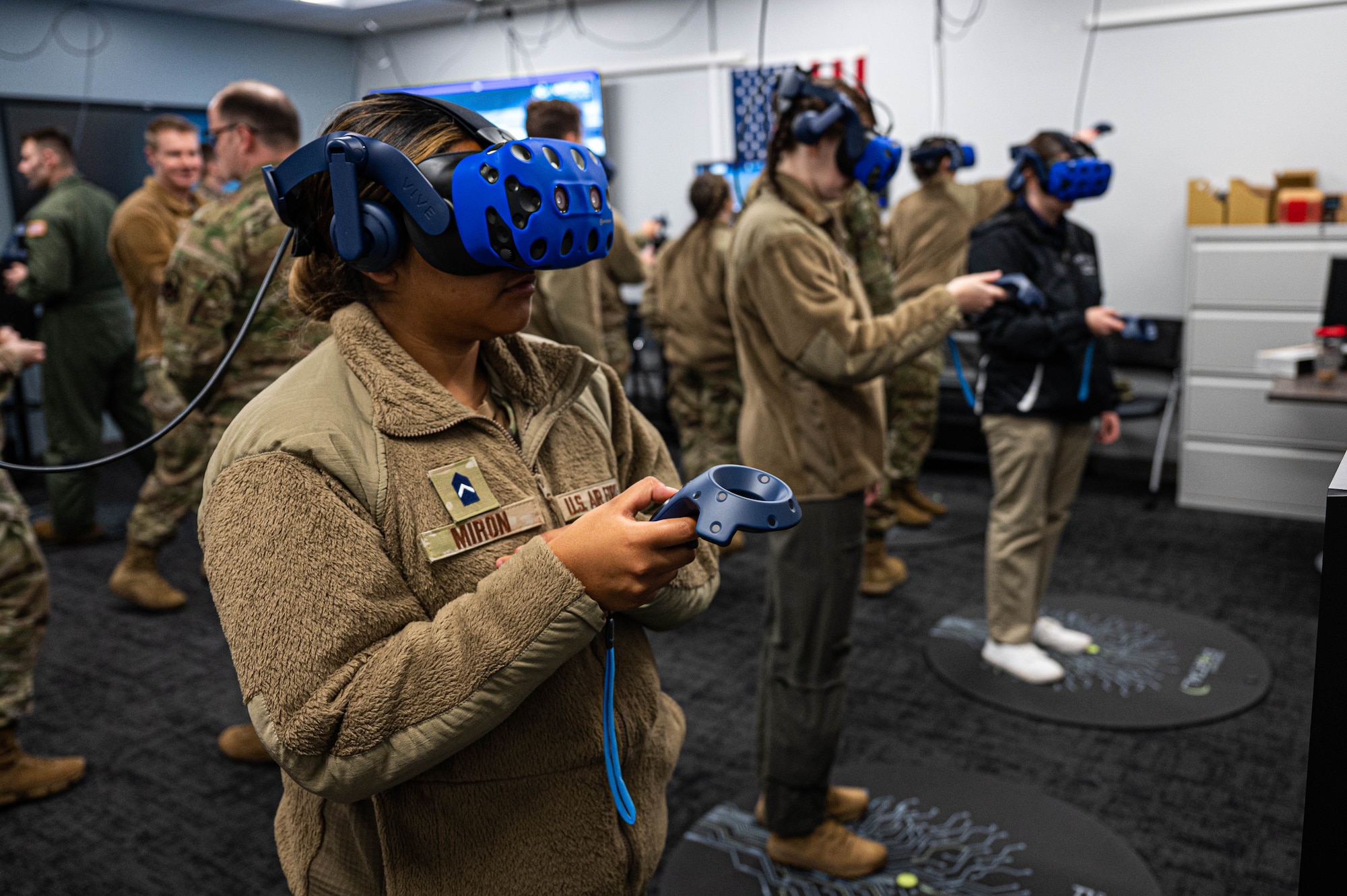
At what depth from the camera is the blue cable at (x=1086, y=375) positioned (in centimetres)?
284

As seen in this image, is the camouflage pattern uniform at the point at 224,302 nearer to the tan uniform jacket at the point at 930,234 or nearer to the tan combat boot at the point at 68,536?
the tan combat boot at the point at 68,536

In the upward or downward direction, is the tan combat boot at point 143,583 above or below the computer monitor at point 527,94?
below

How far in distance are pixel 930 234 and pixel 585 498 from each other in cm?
370

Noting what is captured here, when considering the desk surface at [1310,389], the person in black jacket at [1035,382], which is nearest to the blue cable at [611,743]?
the person in black jacket at [1035,382]

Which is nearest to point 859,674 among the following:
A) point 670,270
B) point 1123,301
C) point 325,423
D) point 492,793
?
point 670,270

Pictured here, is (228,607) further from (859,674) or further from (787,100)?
(859,674)

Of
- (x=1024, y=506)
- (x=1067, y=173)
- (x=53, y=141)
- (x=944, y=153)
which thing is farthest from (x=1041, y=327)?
(x=53, y=141)

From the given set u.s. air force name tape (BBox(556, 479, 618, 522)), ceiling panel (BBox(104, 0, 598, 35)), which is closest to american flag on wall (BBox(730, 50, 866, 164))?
ceiling panel (BBox(104, 0, 598, 35))

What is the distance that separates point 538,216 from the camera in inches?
35.0

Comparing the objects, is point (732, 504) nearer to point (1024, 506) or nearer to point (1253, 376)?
point (1024, 506)

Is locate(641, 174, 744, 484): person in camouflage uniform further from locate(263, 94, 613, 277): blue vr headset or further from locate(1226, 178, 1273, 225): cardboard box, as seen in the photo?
locate(263, 94, 613, 277): blue vr headset

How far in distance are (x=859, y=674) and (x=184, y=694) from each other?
2100 mm

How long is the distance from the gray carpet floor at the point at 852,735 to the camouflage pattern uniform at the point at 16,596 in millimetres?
320

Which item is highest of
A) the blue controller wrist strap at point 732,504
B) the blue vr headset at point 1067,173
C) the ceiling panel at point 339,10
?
the ceiling panel at point 339,10
